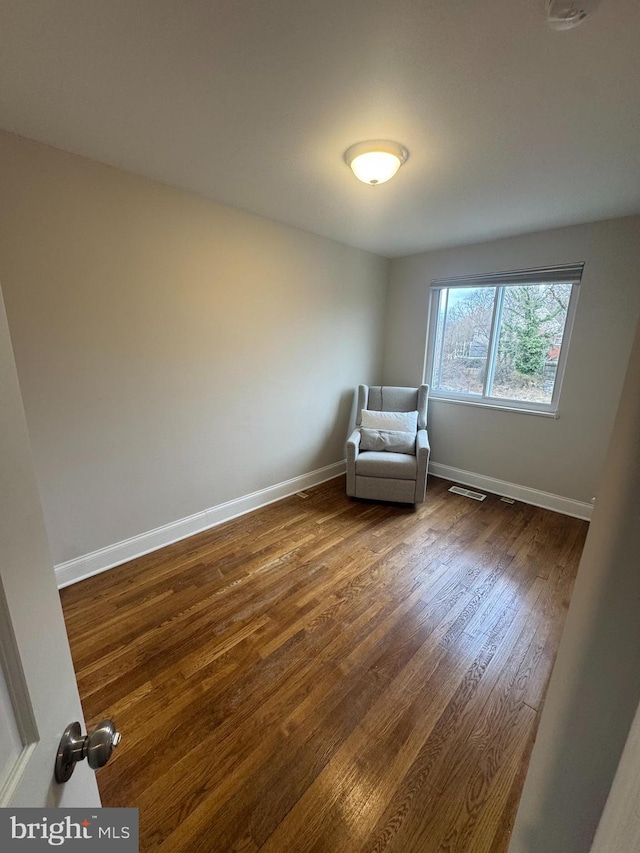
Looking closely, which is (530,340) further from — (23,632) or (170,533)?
(23,632)

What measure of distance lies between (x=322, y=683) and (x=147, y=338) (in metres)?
2.12

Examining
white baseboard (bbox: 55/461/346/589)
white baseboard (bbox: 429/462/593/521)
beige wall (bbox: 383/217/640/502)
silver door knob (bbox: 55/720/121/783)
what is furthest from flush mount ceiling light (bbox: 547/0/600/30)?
white baseboard (bbox: 429/462/593/521)

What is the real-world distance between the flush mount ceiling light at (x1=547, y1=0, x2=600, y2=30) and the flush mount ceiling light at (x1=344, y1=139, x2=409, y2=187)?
0.74m

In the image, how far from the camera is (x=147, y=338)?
7.16 ft

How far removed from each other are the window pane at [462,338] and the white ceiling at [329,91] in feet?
4.28

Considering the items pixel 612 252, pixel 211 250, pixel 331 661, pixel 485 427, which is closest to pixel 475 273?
pixel 612 252

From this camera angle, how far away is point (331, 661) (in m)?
1.61

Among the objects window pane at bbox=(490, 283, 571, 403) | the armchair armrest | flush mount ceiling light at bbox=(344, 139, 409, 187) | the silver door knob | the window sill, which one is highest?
flush mount ceiling light at bbox=(344, 139, 409, 187)

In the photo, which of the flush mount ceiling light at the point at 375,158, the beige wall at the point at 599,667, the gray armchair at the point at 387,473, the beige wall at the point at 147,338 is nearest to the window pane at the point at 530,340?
the gray armchair at the point at 387,473

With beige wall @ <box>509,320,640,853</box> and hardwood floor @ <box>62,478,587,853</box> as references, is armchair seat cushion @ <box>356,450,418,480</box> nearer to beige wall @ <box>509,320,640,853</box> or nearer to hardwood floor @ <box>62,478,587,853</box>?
hardwood floor @ <box>62,478,587,853</box>

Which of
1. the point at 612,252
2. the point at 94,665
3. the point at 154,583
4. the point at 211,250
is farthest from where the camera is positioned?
the point at 612,252

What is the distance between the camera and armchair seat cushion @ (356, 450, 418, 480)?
9.98 ft

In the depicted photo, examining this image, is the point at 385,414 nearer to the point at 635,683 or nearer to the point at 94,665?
the point at 94,665

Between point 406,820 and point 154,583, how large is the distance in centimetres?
166
